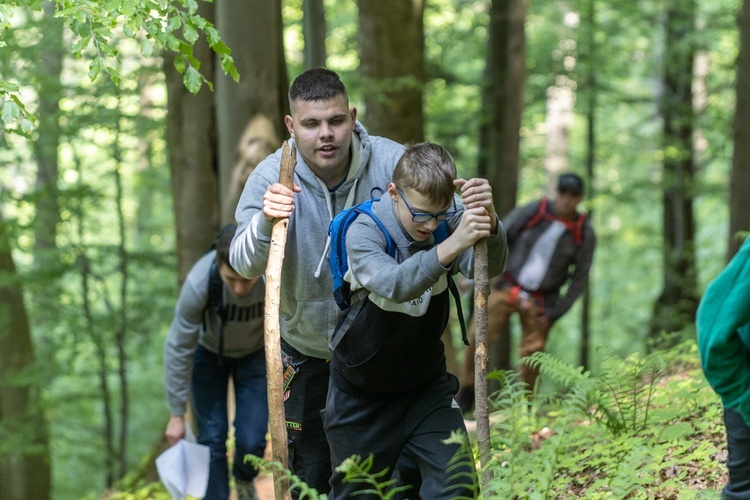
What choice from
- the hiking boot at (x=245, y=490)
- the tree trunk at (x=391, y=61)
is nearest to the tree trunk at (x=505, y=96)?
the tree trunk at (x=391, y=61)

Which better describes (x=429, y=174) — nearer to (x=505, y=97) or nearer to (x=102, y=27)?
(x=102, y=27)

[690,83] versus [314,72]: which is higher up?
[690,83]

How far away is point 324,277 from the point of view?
3988mm

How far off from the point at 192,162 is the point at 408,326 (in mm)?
4783

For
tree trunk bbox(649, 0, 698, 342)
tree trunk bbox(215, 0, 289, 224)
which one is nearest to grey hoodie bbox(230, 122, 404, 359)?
tree trunk bbox(215, 0, 289, 224)

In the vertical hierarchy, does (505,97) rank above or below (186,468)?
above

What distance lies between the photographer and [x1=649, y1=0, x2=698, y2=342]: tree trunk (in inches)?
524

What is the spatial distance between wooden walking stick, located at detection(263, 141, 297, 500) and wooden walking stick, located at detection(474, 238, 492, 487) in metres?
0.87

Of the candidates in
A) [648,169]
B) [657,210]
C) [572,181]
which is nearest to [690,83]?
[648,169]

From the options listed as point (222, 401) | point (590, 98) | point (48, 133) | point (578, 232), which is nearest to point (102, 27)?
point (222, 401)

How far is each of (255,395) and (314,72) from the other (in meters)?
2.60

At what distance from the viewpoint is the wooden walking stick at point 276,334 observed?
3615mm

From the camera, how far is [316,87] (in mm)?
3859

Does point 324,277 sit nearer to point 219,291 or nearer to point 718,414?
point 219,291
